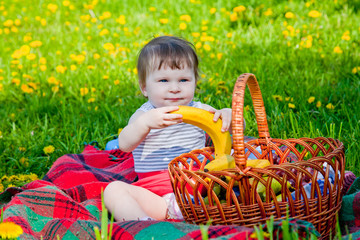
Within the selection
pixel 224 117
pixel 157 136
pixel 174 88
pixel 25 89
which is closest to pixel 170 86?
pixel 174 88

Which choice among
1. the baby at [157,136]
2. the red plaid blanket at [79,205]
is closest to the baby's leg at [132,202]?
the baby at [157,136]

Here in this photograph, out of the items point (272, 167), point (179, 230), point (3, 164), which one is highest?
point (272, 167)

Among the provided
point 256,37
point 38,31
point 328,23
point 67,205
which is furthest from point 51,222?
point 38,31

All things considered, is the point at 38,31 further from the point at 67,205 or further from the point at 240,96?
the point at 240,96

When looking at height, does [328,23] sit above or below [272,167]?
above

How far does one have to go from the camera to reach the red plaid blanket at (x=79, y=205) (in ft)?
5.12

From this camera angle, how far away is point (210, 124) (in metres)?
1.90

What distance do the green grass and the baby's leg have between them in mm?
800

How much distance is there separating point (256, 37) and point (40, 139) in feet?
6.73

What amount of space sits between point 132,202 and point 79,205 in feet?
0.79

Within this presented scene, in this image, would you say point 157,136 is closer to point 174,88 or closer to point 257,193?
point 174,88

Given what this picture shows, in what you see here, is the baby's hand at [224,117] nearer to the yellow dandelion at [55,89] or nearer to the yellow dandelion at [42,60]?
the yellow dandelion at [55,89]

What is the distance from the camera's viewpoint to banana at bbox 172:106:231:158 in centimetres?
185

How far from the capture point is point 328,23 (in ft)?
13.2
